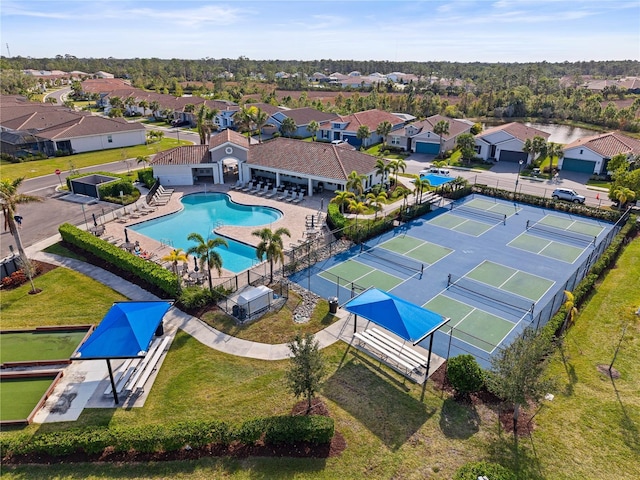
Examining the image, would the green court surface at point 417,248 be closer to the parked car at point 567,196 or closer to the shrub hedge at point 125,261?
the shrub hedge at point 125,261

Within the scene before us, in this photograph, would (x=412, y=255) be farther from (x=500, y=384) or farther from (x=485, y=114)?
(x=485, y=114)

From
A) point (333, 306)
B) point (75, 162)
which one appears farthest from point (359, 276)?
point (75, 162)

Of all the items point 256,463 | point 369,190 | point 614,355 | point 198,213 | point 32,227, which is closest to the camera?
point 256,463

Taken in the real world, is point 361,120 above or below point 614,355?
above

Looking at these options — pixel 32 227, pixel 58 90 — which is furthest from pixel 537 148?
pixel 58 90

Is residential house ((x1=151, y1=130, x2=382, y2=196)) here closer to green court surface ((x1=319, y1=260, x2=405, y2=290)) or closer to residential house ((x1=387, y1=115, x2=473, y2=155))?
green court surface ((x1=319, y1=260, x2=405, y2=290))

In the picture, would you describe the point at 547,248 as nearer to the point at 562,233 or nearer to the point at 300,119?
the point at 562,233

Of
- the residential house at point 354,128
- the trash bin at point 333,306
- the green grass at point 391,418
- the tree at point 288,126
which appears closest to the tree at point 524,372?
the green grass at point 391,418
